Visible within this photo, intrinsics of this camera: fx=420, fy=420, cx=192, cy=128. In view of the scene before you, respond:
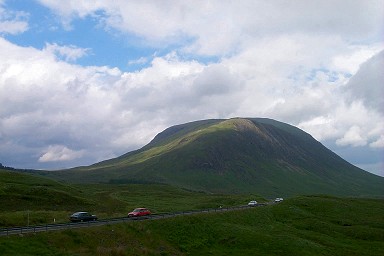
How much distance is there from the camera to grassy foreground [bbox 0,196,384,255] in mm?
43875

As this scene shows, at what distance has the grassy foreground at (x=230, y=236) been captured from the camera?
43875 millimetres

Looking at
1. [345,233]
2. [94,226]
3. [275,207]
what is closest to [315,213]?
[275,207]

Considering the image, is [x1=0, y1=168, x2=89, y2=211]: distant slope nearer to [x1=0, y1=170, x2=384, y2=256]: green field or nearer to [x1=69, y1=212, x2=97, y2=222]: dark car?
[x1=0, y1=170, x2=384, y2=256]: green field

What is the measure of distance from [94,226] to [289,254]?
2735 cm

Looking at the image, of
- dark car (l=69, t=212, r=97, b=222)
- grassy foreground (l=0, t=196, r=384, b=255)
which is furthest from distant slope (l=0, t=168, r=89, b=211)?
→ grassy foreground (l=0, t=196, r=384, b=255)

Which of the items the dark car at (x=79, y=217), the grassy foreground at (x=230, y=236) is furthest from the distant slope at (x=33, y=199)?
the grassy foreground at (x=230, y=236)

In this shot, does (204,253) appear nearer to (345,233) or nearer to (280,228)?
(280,228)

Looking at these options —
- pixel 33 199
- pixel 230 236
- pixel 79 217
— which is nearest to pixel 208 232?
pixel 230 236

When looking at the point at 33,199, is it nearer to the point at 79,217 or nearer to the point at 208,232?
the point at 79,217

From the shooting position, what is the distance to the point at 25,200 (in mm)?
98438

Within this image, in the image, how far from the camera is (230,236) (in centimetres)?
6438

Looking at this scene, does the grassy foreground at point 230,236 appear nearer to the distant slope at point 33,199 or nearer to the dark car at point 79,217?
the dark car at point 79,217

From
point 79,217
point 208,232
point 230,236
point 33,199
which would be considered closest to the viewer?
point 79,217

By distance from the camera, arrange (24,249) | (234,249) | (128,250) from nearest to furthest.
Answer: (24,249) → (128,250) → (234,249)
